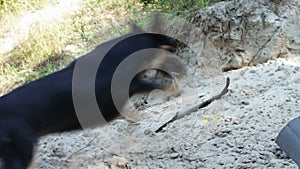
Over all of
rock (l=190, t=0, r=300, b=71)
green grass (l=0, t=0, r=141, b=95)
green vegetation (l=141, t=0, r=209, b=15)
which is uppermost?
rock (l=190, t=0, r=300, b=71)

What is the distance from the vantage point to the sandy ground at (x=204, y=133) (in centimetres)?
263

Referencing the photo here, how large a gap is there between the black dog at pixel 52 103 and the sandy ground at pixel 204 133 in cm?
29

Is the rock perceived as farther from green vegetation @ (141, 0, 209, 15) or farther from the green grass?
the green grass

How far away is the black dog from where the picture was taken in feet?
8.18

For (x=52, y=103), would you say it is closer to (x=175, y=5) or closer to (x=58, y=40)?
(x=58, y=40)

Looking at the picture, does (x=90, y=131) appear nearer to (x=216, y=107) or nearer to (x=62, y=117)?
(x=62, y=117)

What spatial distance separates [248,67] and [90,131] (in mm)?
1349

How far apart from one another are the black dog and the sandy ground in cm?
29

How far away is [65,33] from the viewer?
5434mm

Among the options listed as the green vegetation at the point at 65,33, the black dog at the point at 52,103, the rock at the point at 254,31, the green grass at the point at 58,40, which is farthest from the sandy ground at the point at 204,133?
the green grass at the point at 58,40

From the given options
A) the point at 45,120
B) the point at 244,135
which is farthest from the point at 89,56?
the point at 244,135

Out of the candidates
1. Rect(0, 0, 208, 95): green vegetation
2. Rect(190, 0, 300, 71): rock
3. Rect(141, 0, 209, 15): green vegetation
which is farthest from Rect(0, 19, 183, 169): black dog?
Rect(141, 0, 209, 15): green vegetation

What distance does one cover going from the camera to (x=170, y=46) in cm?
305

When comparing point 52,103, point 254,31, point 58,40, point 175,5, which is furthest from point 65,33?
point 52,103
